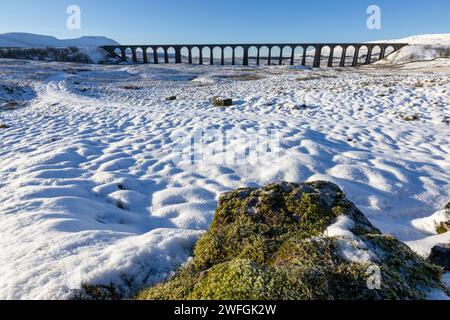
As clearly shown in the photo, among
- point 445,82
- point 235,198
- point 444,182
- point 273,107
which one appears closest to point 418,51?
point 445,82

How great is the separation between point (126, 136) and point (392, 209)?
7.80 metres

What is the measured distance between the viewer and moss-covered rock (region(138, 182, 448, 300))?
1.84 meters

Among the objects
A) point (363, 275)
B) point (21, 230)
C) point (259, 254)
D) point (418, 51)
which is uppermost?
point (418, 51)

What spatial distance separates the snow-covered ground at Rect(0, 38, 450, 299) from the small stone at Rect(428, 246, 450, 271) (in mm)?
378

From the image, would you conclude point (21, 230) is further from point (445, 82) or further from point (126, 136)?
point (445, 82)

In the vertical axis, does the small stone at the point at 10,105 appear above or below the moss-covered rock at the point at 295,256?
below

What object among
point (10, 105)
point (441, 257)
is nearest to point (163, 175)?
point (441, 257)

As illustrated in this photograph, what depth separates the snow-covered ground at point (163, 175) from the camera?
9.13 feet

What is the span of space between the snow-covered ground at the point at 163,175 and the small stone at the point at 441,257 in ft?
1.24

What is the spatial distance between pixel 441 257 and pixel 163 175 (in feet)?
16.2

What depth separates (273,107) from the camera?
14234mm

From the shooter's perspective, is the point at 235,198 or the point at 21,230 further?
the point at 21,230

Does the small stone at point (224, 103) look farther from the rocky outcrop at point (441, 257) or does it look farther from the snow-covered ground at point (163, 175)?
the rocky outcrop at point (441, 257)

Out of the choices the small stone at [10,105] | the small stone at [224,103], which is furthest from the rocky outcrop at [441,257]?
the small stone at [10,105]
